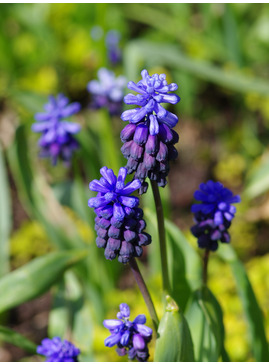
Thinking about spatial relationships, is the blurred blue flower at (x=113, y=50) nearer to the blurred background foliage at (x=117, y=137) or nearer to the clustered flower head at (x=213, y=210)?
the blurred background foliage at (x=117, y=137)

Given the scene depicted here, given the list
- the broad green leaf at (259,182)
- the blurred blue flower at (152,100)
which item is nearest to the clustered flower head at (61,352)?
the blurred blue flower at (152,100)

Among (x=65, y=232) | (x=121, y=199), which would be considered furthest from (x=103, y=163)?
(x=121, y=199)

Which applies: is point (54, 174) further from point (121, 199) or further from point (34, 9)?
point (121, 199)

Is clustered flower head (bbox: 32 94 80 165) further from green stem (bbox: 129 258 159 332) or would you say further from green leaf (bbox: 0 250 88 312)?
green stem (bbox: 129 258 159 332)

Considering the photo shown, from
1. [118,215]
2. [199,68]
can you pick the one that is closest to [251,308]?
[118,215]

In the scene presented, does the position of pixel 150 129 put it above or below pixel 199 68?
below

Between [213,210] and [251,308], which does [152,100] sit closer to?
[213,210]
